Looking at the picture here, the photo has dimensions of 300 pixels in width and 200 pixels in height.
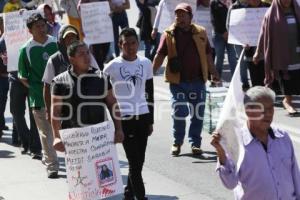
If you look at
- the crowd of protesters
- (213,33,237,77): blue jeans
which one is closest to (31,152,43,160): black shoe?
the crowd of protesters

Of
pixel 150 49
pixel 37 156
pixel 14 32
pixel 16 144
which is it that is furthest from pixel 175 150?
pixel 150 49

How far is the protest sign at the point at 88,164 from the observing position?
607cm

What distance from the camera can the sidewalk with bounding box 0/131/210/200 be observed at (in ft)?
25.9

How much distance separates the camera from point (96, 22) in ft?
44.6

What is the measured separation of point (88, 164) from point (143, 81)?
1.56 m

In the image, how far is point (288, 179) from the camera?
4.95m

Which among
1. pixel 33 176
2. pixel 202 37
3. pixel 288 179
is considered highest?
pixel 202 37

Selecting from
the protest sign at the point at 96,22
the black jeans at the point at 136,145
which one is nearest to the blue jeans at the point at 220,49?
the protest sign at the point at 96,22

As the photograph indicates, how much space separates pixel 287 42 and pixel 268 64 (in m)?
0.41

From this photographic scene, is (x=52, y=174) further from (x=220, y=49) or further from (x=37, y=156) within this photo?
(x=220, y=49)

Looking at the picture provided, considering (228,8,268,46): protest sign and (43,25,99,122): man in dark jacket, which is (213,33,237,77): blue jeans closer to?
(228,8,268,46): protest sign

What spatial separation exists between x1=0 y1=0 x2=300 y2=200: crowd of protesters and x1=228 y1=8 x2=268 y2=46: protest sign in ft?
0.38

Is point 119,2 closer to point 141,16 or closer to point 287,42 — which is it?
point 141,16

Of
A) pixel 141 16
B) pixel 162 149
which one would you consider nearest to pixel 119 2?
pixel 141 16
